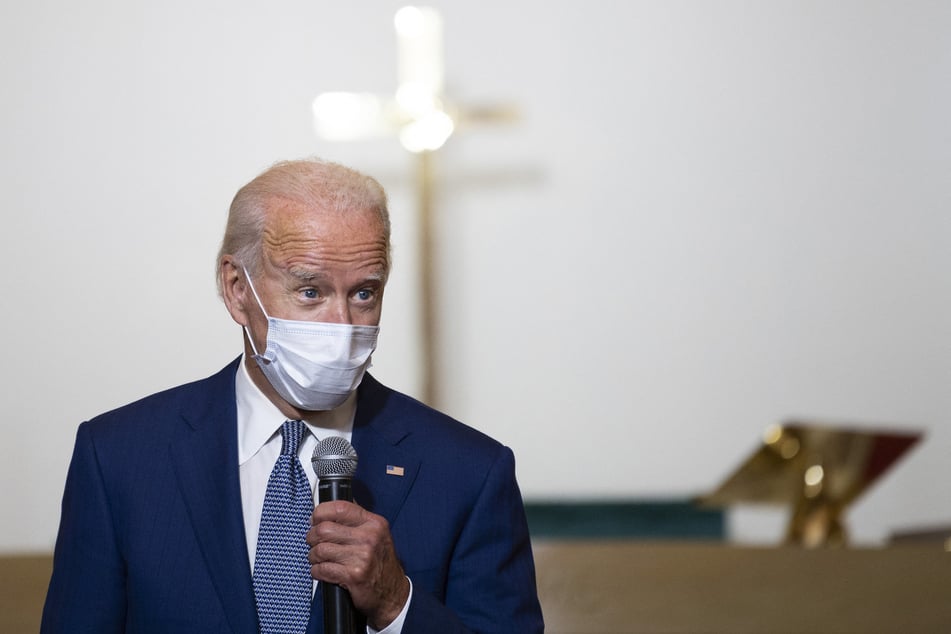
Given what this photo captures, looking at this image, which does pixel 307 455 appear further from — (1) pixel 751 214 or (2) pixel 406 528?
(1) pixel 751 214

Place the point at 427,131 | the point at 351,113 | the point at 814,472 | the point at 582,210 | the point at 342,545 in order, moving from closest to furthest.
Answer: the point at 342,545 < the point at 814,472 < the point at 351,113 < the point at 427,131 < the point at 582,210

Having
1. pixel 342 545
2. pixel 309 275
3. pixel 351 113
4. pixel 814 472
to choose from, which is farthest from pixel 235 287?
pixel 351 113

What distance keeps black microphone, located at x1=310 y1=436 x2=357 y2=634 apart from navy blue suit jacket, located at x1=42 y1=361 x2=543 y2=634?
0.59ft

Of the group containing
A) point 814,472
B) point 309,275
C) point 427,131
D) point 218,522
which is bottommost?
point 814,472

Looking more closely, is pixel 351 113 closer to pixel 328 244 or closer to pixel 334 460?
pixel 328 244

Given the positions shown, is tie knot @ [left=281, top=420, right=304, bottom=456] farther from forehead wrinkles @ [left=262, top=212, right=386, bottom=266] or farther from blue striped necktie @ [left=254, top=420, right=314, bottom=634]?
forehead wrinkles @ [left=262, top=212, right=386, bottom=266]

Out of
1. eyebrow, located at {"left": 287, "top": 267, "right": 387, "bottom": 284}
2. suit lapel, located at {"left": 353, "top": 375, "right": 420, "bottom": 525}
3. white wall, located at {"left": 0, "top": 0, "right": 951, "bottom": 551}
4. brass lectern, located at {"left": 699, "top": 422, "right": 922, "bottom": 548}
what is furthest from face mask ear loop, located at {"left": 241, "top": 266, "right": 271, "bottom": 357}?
white wall, located at {"left": 0, "top": 0, "right": 951, "bottom": 551}

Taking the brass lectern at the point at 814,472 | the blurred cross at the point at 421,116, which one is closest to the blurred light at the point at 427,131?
the blurred cross at the point at 421,116

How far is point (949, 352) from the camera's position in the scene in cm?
616

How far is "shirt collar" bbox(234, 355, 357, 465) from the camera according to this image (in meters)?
2.45

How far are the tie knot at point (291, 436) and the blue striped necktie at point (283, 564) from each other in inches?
2.9

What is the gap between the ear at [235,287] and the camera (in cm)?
247

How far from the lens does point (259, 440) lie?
245 centimetres

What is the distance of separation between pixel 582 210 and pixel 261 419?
3.92m
